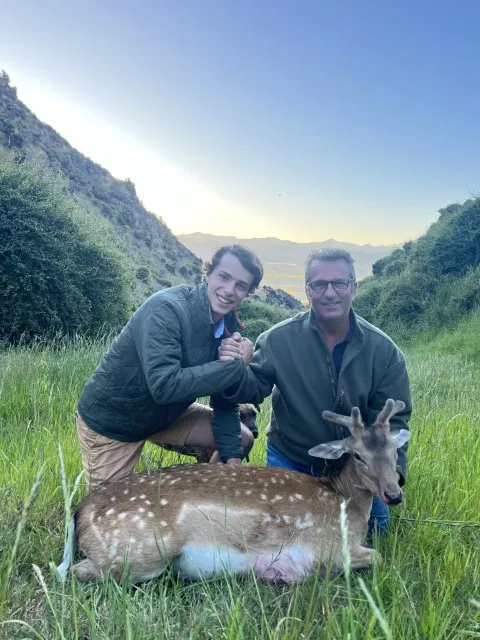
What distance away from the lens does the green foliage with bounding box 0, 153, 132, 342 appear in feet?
47.5

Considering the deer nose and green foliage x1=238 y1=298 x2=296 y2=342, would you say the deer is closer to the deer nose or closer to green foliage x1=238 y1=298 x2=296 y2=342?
the deer nose

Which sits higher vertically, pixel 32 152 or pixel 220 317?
pixel 32 152

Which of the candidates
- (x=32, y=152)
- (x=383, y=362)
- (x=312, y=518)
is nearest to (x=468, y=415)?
(x=383, y=362)

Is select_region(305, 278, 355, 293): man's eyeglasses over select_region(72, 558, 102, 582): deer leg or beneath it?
over

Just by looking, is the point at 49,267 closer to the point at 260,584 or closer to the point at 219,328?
the point at 219,328

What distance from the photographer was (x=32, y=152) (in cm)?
3291

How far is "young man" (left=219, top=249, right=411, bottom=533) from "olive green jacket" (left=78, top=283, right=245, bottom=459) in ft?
0.75

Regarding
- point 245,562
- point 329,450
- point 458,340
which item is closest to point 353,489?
point 329,450

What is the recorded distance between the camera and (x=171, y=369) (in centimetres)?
343

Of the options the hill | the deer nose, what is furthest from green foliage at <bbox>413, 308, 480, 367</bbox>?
the hill

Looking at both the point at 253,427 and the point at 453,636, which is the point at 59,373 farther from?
the point at 453,636

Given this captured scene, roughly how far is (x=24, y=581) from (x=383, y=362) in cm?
263

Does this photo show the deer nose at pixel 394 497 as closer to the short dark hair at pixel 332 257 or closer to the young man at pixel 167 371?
the young man at pixel 167 371

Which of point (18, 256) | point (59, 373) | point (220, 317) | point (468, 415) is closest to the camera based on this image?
point (220, 317)
